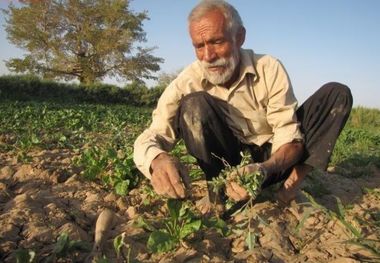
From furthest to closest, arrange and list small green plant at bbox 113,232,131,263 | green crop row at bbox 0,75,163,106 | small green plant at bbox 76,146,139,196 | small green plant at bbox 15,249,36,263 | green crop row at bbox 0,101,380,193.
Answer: green crop row at bbox 0,75,163,106 < green crop row at bbox 0,101,380,193 < small green plant at bbox 76,146,139,196 < small green plant at bbox 113,232,131,263 < small green plant at bbox 15,249,36,263

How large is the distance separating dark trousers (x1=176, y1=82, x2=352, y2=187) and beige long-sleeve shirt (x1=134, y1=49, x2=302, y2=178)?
0.30 feet

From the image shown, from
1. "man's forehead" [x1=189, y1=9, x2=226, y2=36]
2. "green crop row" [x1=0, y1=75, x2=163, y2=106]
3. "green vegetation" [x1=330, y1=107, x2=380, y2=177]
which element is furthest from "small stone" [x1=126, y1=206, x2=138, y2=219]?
"green crop row" [x1=0, y1=75, x2=163, y2=106]

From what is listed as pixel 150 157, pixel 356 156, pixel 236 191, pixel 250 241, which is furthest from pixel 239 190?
pixel 356 156

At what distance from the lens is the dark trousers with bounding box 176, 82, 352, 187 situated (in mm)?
2732

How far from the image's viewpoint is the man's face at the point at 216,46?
110 inches

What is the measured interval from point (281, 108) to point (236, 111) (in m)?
0.32

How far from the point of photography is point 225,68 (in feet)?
9.29

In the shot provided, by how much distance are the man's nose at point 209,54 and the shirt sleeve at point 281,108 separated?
41 cm

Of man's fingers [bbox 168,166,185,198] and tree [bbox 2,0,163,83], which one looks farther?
tree [bbox 2,0,163,83]

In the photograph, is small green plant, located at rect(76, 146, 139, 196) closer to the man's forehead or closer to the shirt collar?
the shirt collar

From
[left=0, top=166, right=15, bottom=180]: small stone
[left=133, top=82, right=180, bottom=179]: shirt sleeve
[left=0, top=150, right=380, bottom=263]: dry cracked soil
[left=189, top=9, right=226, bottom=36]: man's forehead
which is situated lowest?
[left=0, top=150, right=380, bottom=263]: dry cracked soil

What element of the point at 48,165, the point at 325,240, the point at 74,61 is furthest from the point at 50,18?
the point at 325,240

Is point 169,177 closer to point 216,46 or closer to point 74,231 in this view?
point 74,231

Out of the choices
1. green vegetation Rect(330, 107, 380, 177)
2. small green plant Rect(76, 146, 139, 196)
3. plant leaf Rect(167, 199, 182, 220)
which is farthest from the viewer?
green vegetation Rect(330, 107, 380, 177)
